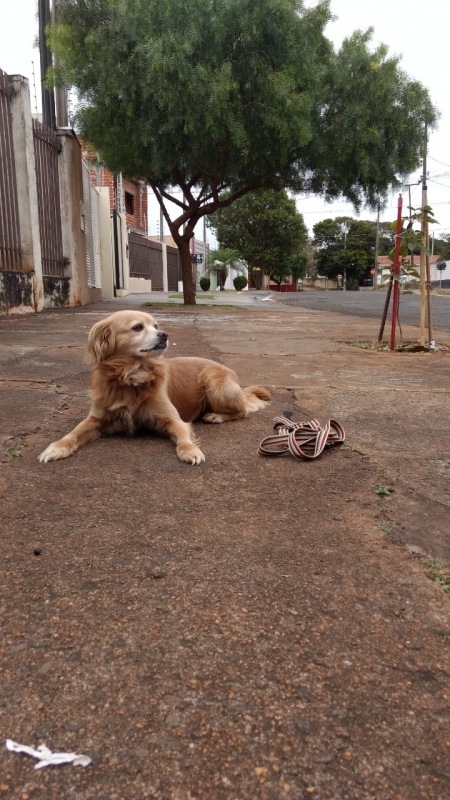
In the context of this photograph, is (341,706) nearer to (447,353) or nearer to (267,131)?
(447,353)

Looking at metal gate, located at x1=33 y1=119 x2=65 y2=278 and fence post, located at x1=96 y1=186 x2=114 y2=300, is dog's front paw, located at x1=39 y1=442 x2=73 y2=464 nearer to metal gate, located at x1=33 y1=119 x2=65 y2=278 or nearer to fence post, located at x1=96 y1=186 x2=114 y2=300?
metal gate, located at x1=33 y1=119 x2=65 y2=278

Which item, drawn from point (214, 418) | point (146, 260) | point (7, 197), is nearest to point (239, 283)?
point (146, 260)

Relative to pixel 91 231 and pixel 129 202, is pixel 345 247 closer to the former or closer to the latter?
pixel 129 202

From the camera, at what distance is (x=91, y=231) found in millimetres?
17609

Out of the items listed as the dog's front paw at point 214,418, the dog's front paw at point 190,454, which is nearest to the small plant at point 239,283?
the dog's front paw at point 214,418

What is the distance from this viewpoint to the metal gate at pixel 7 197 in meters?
9.99

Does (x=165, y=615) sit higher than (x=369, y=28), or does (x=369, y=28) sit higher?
(x=369, y=28)

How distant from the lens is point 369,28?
45.4ft

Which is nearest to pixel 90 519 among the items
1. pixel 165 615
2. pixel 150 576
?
pixel 150 576

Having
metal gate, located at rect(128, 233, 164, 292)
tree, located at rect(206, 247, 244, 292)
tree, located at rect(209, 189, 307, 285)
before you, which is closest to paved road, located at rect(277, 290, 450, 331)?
metal gate, located at rect(128, 233, 164, 292)

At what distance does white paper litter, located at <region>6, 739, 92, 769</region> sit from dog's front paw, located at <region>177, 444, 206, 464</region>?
1.81 meters

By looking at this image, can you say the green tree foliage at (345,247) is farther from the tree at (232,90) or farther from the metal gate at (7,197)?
the metal gate at (7,197)

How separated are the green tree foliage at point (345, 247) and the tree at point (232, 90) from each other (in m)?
61.4

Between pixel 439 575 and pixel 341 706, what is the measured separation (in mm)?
687
